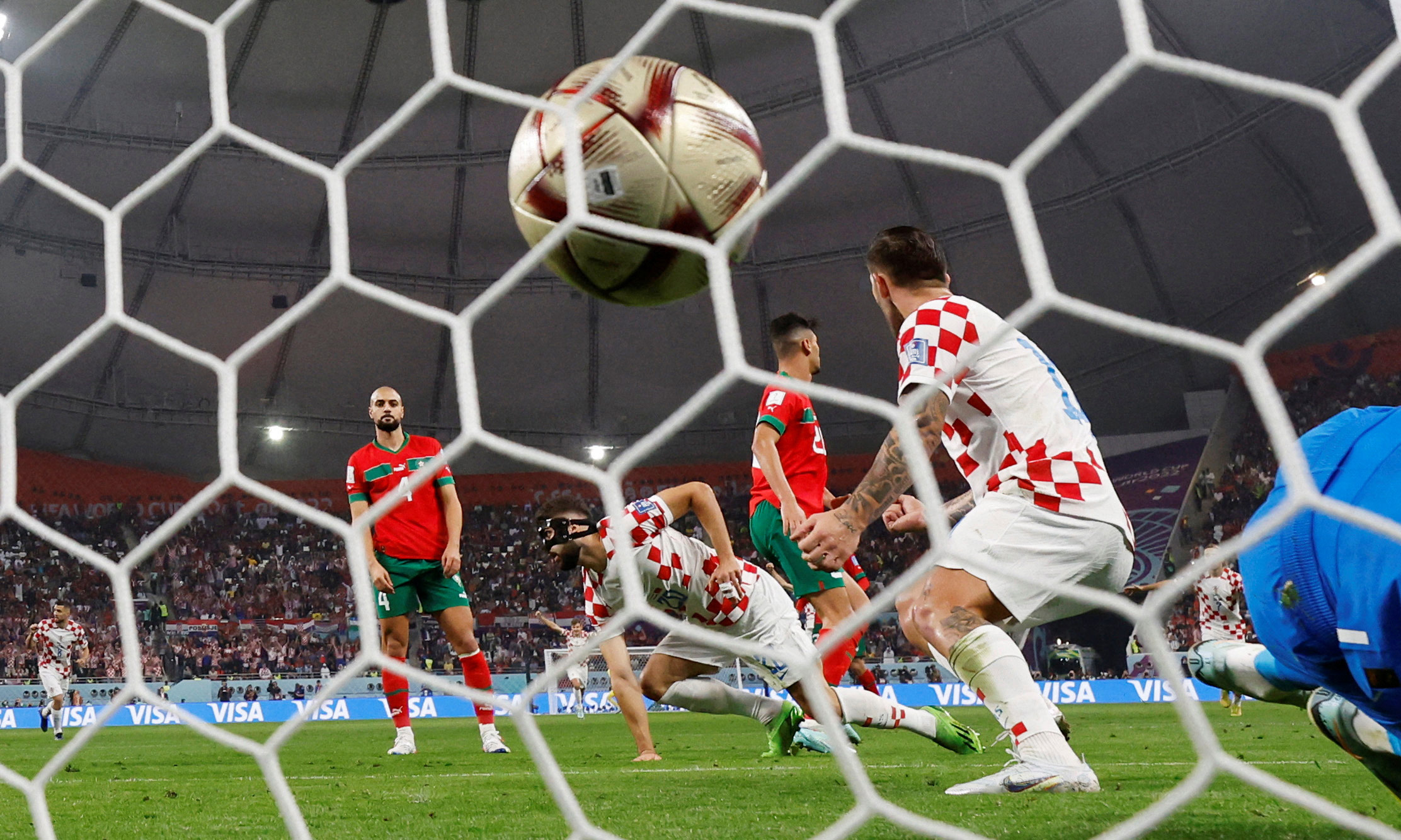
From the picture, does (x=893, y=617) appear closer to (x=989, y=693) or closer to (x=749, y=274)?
(x=749, y=274)

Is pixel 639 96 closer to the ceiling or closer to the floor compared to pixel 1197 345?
closer to the ceiling

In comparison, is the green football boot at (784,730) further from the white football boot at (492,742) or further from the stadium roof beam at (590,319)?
the stadium roof beam at (590,319)

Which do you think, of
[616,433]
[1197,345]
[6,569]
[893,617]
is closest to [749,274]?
[616,433]

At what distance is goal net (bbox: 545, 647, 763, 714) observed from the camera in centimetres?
1199

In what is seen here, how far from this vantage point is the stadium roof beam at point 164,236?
13.1 m

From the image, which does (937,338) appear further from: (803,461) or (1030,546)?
(803,461)

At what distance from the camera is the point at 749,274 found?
16.6m

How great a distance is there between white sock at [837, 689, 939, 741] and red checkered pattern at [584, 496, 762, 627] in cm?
55

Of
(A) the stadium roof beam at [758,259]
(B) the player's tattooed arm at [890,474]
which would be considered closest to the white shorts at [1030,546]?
(B) the player's tattooed arm at [890,474]

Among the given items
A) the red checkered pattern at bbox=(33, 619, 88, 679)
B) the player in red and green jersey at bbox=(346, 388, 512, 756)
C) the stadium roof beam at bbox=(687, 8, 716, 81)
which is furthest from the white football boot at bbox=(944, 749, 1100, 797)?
the stadium roof beam at bbox=(687, 8, 716, 81)

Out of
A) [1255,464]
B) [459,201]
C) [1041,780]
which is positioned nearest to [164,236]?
[459,201]

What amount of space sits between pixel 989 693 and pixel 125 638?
1.64 m

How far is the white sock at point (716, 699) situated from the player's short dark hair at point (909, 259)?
205 centimetres

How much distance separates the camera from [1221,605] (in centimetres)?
865
